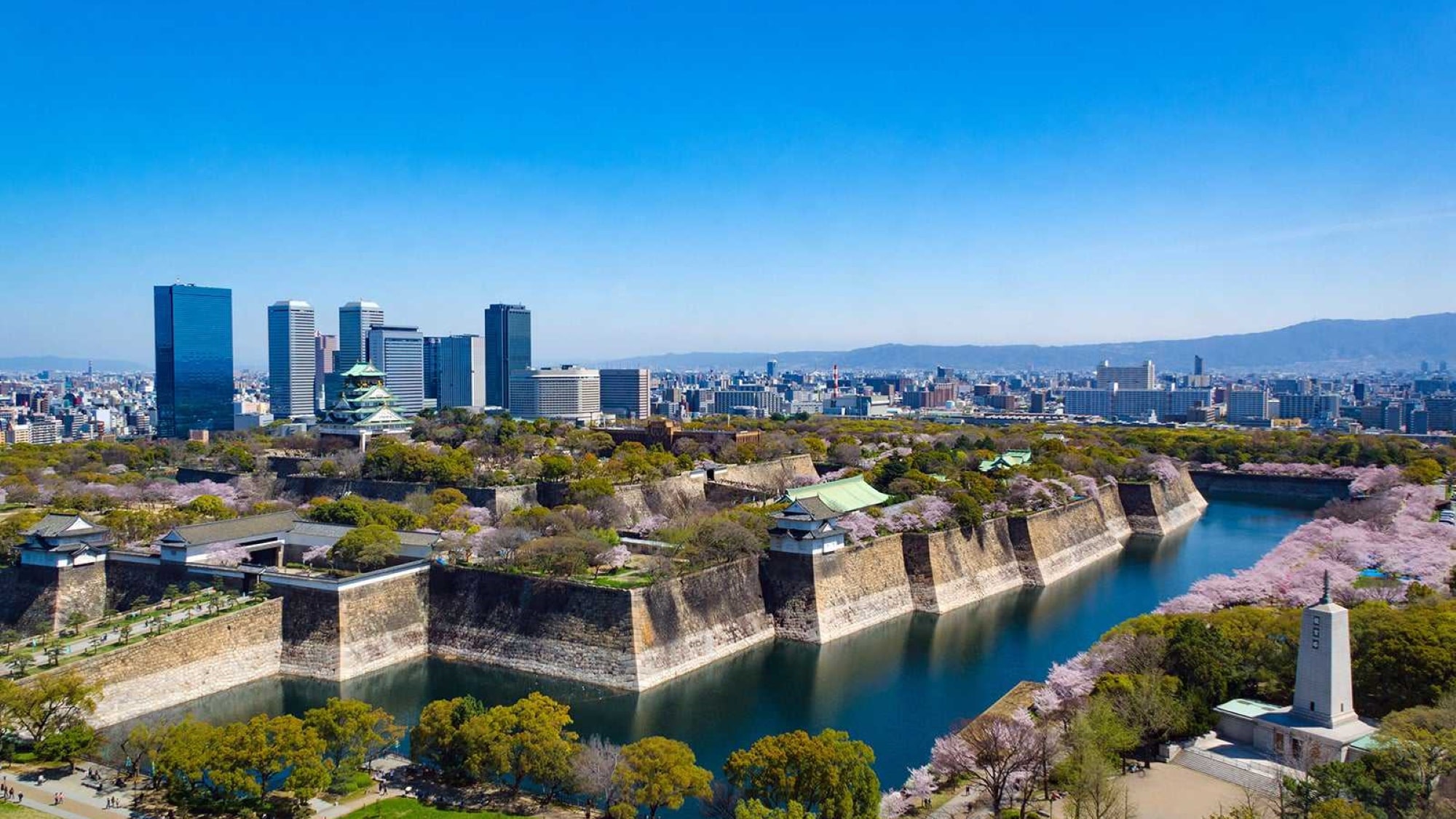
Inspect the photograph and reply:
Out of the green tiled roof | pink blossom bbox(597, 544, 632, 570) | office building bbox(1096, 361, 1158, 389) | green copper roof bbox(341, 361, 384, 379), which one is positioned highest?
green copper roof bbox(341, 361, 384, 379)

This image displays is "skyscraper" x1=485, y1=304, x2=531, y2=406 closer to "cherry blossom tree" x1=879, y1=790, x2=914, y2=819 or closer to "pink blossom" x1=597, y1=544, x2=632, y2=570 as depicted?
"pink blossom" x1=597, y1=544, x2=632, y2=570

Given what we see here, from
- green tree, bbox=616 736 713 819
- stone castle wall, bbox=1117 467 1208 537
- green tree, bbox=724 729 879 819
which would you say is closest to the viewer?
green tree, bbox=724 729 879 819

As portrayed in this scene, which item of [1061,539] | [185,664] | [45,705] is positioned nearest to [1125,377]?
[1061,539]

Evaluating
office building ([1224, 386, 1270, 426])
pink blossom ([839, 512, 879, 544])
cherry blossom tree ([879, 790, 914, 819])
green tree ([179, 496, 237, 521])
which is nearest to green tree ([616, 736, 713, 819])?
cherry blossom tree ([879, 790, 914, 819])

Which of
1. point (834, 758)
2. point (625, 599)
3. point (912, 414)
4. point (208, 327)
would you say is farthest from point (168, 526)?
point (912, 414)

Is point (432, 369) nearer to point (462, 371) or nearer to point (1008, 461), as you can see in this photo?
point (462, 371)
